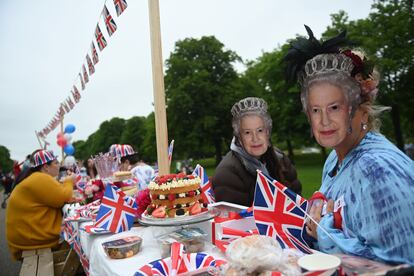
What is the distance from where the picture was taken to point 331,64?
1.69 meters

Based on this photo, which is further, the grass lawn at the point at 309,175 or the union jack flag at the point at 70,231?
the grass lawn at the point at 309,175

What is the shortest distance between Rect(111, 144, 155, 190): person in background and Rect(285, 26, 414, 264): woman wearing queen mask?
4.59 m

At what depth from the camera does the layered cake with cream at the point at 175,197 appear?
2.38 metres

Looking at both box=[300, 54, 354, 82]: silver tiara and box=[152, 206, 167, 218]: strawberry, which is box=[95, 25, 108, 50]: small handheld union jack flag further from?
box=[300, 54, 354, 82]: silver tiara

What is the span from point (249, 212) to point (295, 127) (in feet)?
84.1

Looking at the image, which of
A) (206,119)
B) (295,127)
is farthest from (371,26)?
(206,119)

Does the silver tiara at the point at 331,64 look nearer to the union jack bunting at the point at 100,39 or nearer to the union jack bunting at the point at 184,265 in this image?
the union jack bunting at the point at 184,265

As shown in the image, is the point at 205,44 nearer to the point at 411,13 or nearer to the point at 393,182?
the point at 411,13

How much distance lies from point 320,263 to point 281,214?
598mm

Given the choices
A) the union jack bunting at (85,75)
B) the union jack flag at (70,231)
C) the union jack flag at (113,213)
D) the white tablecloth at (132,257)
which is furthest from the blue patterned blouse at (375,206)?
the union jack bunting at (85,75)

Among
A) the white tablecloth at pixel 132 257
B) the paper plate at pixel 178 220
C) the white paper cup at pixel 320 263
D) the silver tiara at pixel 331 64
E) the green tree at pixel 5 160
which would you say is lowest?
the green tree at pixel 5 160

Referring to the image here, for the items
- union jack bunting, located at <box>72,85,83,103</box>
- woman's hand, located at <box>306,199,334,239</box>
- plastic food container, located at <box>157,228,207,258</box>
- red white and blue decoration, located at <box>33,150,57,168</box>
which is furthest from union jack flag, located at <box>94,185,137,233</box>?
union jack bunting, located at <box>72,85,83,103</box>

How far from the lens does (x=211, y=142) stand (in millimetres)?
29609

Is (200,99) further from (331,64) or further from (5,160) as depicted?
(5,160)
